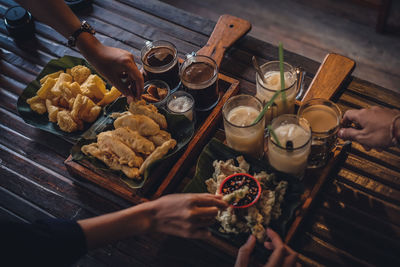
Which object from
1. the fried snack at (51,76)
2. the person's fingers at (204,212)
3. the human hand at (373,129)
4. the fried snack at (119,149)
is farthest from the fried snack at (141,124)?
the human hand at (373,129)

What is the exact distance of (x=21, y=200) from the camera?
1911 mm

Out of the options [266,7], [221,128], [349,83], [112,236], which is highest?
[266,7]

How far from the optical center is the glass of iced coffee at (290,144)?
5.03 ft

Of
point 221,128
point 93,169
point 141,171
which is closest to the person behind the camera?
point 141,171

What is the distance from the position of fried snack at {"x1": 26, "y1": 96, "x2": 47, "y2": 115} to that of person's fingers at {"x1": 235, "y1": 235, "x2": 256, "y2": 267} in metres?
1.38

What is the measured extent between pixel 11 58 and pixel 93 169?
50.5 inches

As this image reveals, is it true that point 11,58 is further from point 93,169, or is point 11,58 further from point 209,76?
point 209,76

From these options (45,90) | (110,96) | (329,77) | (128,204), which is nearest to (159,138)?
(128,204)

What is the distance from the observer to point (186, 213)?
1.42 meters

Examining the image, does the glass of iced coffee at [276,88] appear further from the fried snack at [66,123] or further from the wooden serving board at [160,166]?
the fried snack at [66,123]

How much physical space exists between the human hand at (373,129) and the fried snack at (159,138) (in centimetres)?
86

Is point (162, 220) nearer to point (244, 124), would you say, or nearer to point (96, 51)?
point (244, 124)

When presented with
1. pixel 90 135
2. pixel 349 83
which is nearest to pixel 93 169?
pixel 90 135

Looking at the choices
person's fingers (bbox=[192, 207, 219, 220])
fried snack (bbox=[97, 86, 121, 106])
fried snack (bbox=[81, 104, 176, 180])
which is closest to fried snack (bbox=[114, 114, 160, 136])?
fried snack (bbox=[81, 104, 176, 180])
